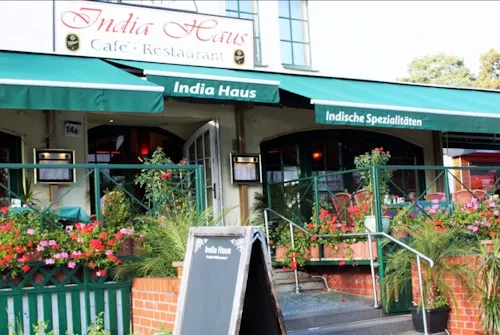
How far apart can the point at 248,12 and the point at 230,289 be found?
847 centimetres

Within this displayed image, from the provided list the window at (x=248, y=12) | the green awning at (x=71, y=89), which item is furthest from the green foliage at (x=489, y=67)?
the green awning at (x=71, y=89)

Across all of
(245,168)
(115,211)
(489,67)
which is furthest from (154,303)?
(489,67)

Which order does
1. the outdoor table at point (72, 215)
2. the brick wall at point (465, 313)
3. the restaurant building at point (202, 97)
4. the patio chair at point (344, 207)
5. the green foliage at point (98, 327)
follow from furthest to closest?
the patio chair at point (344, 207), the restaurant building at point (202, 97), the outdoor table at point (72, 215), the brick wall at point (465, 313), the green foliage at point (98, 327)

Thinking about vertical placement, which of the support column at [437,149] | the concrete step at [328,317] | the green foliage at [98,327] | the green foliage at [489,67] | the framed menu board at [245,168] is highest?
the green foliage at [489,67]

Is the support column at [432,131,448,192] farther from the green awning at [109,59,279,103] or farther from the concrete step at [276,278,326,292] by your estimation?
the green awning at [109,59,279,103]

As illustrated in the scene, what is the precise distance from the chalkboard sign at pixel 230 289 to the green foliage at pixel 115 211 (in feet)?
8.30

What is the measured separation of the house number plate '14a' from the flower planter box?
4.03m

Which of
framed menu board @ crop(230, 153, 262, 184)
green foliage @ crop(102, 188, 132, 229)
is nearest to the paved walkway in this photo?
green foliage @ crop(102, 188, 132, 229)

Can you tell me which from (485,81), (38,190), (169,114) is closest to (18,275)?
(38,190)

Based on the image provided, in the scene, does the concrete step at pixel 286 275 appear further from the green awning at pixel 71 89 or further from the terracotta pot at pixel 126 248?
the green awning at pixel 71 89

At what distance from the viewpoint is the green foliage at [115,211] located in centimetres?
722

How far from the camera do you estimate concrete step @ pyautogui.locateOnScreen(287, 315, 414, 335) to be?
22.4ft

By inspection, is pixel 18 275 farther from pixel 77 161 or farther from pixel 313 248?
pixel 313 248

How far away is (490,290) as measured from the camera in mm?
6965
